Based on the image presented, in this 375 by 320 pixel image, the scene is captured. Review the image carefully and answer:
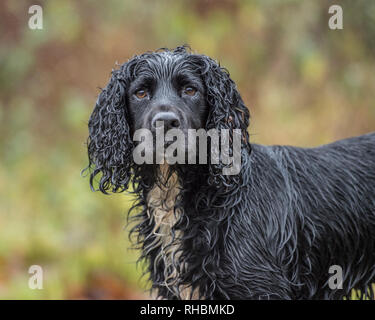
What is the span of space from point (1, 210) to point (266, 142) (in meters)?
4.30

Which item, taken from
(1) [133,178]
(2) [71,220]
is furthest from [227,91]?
(2) [71,220]

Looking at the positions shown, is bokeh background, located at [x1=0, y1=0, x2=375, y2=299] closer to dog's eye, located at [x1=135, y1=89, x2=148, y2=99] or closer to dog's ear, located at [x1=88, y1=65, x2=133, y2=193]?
dog's ear, located at [x1=88, y1=65, x2=133, y2=193]

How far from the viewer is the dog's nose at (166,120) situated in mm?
3715

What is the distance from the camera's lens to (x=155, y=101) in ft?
12.8

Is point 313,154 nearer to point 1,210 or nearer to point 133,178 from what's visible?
point 133,178

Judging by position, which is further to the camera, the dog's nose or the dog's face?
the dog's face

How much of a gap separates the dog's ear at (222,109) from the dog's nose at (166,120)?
460 mm

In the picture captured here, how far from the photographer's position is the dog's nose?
3715mm
